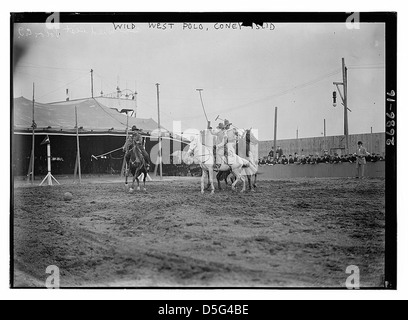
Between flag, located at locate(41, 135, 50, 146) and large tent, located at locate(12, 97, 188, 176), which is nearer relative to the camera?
large tent, located at locate(12, 97, 188, 176)

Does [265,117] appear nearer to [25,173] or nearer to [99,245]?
[99,245]

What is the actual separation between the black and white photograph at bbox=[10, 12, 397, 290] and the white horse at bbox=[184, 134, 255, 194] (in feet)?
0.04

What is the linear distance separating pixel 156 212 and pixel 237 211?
0.92 metres

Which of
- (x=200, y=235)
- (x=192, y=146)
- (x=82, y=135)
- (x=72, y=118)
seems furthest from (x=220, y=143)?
(x=72, y=118)

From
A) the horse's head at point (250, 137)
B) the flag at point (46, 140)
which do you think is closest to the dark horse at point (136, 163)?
the flag at point (46, 140)

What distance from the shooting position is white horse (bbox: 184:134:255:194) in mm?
6023

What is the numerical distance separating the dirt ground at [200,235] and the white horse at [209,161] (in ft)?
0.62

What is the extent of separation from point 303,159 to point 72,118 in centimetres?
274

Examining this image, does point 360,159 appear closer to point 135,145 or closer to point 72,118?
point 135,145

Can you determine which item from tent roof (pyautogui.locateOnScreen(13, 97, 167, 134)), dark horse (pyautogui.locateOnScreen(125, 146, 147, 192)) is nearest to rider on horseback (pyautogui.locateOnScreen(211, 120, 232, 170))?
tent roof (pyautogui.locateOnScreen(13, 97, 167, 134))

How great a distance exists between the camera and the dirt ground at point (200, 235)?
5.63m

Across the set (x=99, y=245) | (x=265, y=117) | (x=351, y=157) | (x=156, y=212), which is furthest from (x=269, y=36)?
(x=99, y=245)

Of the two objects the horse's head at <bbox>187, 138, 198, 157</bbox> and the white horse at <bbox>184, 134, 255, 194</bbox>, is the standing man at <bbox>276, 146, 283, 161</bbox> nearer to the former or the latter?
the white horse at <bbox>184, 134, 255, 194</bbox>

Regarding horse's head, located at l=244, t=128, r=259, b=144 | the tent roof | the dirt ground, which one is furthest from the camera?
horse's head, located at l=244, t=128, r=259, b=144
